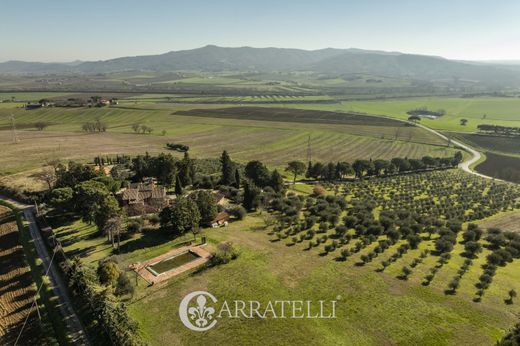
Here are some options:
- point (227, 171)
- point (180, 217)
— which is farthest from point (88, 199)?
point (227, 171)

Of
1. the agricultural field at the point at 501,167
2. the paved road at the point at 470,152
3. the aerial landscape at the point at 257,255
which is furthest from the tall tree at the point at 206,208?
the agricultural field at the point at 501,167

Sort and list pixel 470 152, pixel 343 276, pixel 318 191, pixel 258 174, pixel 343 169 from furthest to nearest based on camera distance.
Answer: pixel 470 152, pixel 343 169, pixel 258 174, pixel 318 191, pixel 343 276

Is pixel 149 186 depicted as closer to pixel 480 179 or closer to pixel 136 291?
pixel 136 291

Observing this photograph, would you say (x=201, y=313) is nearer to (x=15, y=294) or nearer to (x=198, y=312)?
(x=198, y=312)

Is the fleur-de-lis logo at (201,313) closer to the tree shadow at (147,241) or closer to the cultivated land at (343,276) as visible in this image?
the cultivated land at (343,276)

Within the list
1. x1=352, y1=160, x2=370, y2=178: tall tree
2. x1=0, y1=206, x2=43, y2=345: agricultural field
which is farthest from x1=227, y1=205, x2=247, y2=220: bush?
x1=352, y1=160, x2=370, y2=178: tall tree

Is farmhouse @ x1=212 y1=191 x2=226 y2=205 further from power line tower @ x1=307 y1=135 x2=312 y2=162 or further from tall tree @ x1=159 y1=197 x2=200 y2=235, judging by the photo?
power line tower @ x1=307 y1=135 x2=312 y2=162
